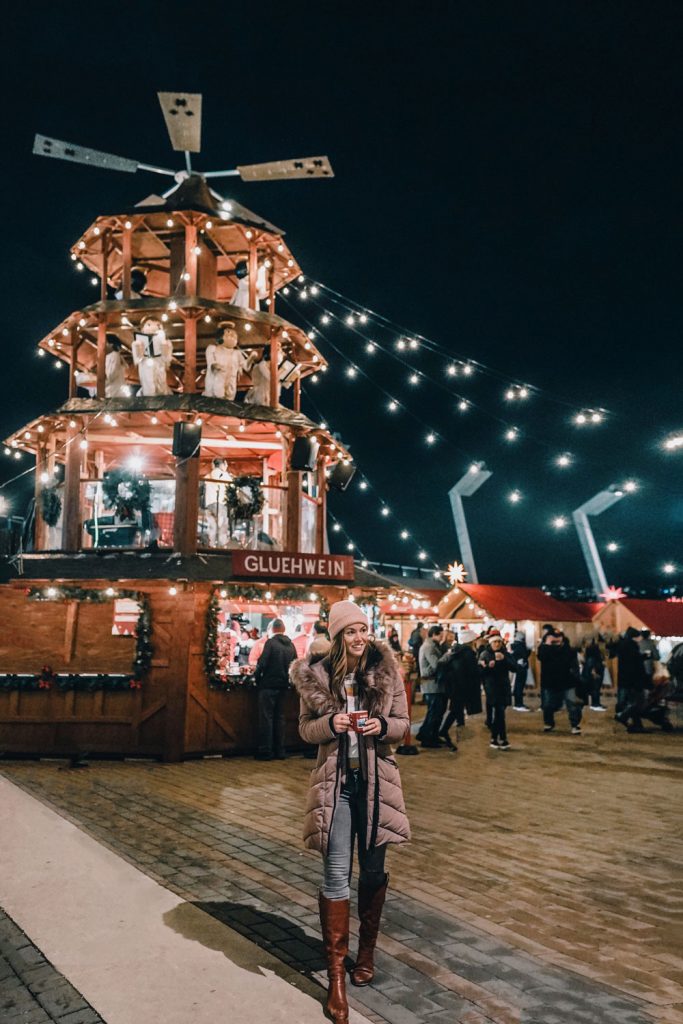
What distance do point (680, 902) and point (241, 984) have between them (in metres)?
3.14

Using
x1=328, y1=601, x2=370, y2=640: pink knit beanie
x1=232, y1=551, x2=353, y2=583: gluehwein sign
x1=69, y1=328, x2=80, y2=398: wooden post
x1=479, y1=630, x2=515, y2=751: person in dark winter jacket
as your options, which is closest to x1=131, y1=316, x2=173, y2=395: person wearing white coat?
x1=69, y1=328, x2=80, y2=398: wooden post

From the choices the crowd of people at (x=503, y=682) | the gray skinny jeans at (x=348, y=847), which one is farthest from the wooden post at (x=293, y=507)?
the gray skinny jeans at (x=348, y=847)

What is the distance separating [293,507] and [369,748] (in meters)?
10.8

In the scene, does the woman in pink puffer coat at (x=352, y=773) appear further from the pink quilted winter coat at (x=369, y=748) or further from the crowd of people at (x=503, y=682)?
the crowd of people at (x=503, y=682)

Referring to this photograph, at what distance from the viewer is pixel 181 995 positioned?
11.8 feet

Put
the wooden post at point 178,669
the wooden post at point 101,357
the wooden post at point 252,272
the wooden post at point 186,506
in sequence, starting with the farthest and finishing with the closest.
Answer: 1. the wooden post at point 252,272
2. the wooden post at point 101,357
3. the wooden post at point 186,506
4. the wooden post at point 178,669

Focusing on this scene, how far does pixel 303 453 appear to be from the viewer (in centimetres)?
1400

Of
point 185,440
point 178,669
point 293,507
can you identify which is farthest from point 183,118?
point 178,669

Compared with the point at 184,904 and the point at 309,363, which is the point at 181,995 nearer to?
the point at 184,904

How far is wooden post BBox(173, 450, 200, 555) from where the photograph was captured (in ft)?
42.6

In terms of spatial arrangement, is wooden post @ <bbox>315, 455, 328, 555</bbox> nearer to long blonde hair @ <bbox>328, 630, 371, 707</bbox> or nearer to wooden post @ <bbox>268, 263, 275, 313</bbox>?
wooden post @ <bbox>268, 263, 275, 313</bbox>

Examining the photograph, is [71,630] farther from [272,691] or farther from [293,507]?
[293,507]

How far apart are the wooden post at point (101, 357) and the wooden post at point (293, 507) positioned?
148 inches

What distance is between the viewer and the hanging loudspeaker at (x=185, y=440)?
12867mm
